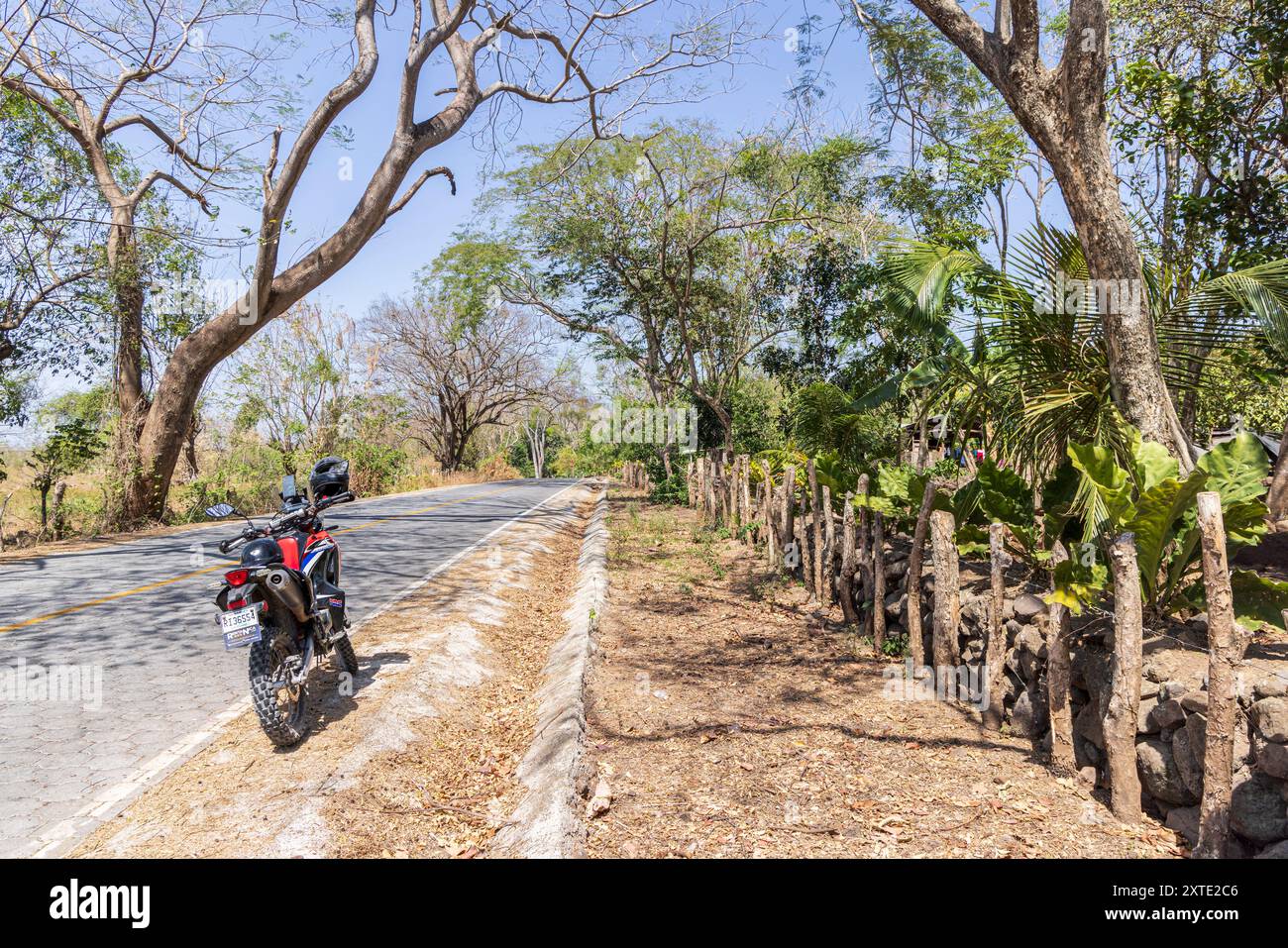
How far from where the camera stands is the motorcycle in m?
4.07

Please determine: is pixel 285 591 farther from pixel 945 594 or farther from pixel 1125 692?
pixel 1125 692

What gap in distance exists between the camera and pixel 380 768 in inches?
166

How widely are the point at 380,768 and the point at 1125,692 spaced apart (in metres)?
3.67

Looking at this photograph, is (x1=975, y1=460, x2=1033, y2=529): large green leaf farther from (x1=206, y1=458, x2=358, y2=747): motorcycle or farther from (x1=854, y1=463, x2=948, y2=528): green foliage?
(x1=206, y1=458, x2=358, y2=747): motorcycle

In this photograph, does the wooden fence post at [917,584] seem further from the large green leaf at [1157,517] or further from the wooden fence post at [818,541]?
the wooden fence post at [818,541]

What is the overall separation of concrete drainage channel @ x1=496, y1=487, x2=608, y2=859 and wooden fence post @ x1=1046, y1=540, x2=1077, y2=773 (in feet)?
8.08

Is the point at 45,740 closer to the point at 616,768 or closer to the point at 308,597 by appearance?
the point at 308,597

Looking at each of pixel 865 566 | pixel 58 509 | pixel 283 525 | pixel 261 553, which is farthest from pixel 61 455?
pixel 865 566

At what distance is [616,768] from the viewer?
4426mm

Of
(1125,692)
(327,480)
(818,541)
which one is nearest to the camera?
(1125,692)

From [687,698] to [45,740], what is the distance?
379 cm

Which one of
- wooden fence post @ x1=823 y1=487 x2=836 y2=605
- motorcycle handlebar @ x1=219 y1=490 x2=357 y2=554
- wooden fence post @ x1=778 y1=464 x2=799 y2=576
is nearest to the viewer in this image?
motorcycle handlebar @ x1=219 y1=490 x2=357 y2=554

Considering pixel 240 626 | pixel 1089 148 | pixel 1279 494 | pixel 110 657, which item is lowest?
pixel 110 657

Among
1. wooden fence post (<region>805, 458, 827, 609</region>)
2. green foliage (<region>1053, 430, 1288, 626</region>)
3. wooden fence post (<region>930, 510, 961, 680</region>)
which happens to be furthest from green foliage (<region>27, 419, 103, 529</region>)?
green foliage (<region>1053, 430, 1288, 626</region>)
